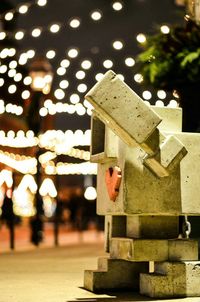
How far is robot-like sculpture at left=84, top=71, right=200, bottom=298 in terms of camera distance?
5.83 metres

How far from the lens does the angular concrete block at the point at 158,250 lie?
6373 millimetres

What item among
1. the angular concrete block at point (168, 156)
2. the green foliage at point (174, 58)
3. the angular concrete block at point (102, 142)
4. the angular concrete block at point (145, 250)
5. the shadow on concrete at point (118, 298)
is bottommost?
the shadow on concrete at point (118, 298)

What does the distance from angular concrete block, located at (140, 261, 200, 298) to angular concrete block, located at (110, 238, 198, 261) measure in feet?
0.35

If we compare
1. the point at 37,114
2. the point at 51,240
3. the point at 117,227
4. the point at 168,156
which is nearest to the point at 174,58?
the point at 117,227

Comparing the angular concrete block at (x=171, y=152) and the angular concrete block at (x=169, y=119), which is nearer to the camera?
the angular concrete block at (x=171, y=152)

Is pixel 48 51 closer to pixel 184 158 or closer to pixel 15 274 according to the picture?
pixel 15 274

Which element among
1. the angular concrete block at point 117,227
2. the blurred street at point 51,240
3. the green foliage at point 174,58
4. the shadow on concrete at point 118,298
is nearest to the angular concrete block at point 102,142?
the angular concrete block at point 117,227

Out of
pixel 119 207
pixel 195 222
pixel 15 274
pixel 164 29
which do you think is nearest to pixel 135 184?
pixel 119 207

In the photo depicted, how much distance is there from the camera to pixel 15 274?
8.98 metres

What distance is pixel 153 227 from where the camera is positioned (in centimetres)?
661

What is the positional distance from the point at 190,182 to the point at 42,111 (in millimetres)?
11405

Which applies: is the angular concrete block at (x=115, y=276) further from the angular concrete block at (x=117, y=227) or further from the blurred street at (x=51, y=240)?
the blurred street at (x=51, y=240)

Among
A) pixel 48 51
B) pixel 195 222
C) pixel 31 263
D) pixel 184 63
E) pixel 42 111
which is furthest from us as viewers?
pixel 42 111

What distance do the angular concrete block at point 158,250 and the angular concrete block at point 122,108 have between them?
1093mm
